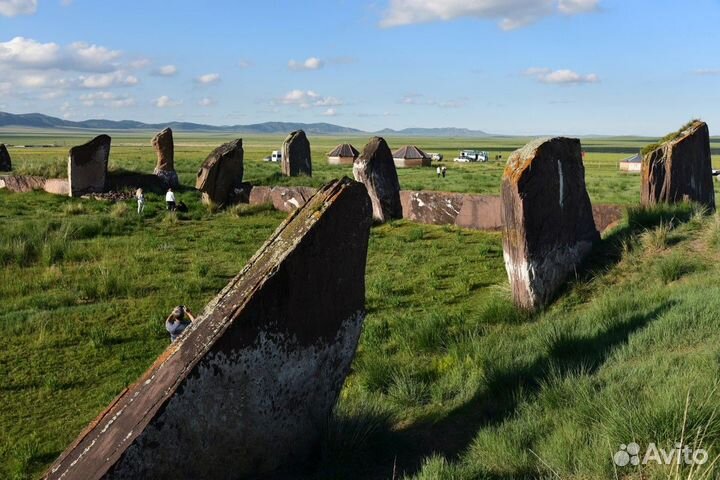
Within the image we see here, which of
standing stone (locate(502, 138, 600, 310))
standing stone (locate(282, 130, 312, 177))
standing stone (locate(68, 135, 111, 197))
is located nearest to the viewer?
standing stone (locate(502, 138, 600, 310))

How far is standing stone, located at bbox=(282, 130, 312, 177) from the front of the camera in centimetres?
2642

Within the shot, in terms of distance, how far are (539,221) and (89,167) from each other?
17.7m

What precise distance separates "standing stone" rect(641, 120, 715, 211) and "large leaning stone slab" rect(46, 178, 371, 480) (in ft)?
25.8

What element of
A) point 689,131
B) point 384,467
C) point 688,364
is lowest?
point 384,467

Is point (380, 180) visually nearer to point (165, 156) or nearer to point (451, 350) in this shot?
point (451, 350)

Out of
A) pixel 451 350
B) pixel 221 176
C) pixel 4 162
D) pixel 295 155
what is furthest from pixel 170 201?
pixel 4 162

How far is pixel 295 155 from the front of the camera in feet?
87.2

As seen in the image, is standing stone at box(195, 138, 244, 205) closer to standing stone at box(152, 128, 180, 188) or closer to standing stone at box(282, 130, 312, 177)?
standing stone at box(152, 128, 180, 188)

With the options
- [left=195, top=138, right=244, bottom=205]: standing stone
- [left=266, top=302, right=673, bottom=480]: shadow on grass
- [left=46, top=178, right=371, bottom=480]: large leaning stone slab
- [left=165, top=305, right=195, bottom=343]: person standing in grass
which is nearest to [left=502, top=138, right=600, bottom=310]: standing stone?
[left=266, top=302, right=673, bottom=480]: shadow on grass

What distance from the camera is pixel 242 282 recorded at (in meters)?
4.53

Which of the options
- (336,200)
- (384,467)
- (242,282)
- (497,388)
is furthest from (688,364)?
(242,282)

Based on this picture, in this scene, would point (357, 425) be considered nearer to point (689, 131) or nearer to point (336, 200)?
point (336, 200)

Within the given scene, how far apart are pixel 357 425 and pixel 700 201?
9.32 m

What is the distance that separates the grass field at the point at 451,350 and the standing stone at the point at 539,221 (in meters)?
0.31
